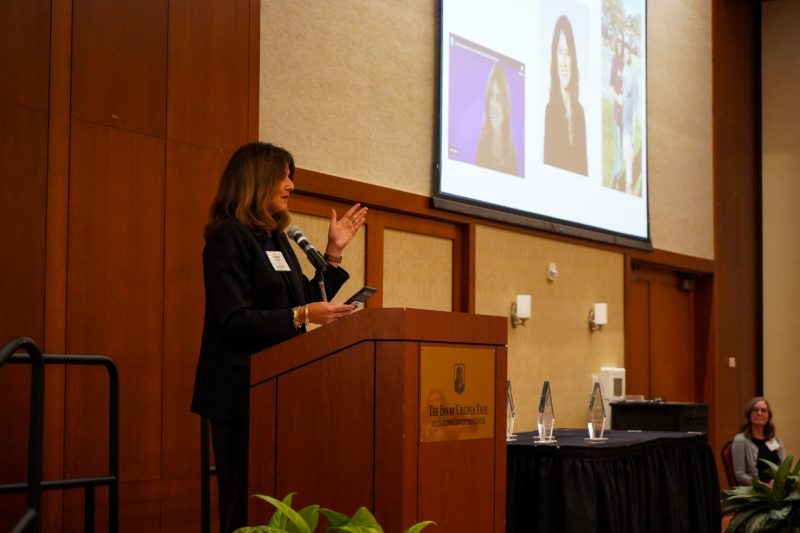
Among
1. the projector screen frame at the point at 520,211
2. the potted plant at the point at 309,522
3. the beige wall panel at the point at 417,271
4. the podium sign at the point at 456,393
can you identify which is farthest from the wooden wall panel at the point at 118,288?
the projector screen frame at the point at 520,211

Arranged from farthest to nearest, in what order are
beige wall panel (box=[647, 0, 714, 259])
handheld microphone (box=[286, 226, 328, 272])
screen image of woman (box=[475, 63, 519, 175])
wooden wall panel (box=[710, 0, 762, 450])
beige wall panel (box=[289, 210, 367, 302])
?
wooden wall panel (box=[710, 0, 762, 450])
beige wall panel (box=[647, 0, 714, 259])
screen image of woman (box=[475, 63, 519, 175])
beige wall panel (box=[289, 210, 367, 302])
handheld microphone (box=[286, 226, 328, 272])

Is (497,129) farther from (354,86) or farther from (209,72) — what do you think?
(209,72)

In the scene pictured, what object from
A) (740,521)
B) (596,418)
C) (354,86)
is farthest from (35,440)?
(354,86)

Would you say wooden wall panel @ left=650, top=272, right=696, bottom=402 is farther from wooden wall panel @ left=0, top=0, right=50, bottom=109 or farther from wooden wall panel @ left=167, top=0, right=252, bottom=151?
wooden wall panel @ left=0, top=0, right=50, bottom=109

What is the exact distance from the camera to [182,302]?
4621 mm

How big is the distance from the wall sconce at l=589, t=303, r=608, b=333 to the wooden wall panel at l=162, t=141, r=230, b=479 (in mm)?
4068

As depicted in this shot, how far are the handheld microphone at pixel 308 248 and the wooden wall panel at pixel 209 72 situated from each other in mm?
1743

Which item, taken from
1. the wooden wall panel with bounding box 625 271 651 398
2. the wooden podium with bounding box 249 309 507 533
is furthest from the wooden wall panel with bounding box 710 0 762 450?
the wooden podium with bounding box 249 309 507 533

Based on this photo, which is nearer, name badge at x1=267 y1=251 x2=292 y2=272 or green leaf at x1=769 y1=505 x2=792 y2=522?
name badge at x1=267 y1=251 x2=292 y2=272

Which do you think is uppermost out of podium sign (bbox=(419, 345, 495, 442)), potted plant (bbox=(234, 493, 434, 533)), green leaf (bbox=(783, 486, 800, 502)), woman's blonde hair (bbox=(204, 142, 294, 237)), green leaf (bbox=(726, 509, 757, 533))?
woman's blonde hair (bbox=(204, 142, 294, 237))

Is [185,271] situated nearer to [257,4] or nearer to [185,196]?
[185,196]

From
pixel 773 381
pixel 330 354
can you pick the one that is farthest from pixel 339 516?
pixel 773 381

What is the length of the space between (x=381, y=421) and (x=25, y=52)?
7.66ft

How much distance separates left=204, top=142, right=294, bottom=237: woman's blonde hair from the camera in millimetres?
3053
